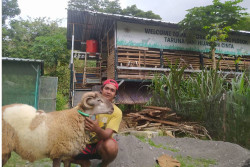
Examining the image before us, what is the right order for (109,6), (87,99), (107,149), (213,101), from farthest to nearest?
(109,6), (213,101), (107,149), (87,99)

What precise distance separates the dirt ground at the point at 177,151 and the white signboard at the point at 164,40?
232 inches

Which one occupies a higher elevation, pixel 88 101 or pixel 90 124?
pixel 88 101

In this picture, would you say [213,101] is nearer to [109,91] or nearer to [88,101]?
[109,91]

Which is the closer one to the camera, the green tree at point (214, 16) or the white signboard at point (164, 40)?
the green tree at point (214, 16)

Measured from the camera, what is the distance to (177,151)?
3895 millimetres

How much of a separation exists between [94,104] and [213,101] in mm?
3820

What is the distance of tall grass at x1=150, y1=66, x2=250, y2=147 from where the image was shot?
4145mm

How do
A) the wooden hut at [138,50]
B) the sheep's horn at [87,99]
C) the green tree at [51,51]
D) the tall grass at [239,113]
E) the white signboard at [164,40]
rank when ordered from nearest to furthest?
the sheep's horn at [87,99], the tall grass at [239,113], the wooden hut at [138,50], the white signboard at [164,40], the green tree at [51,51]

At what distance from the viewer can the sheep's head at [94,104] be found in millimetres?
1858

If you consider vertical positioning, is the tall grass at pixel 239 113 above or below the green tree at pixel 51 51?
below

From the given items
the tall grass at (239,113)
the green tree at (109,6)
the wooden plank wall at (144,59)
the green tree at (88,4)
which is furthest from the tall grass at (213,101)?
the green tree at (109,6)

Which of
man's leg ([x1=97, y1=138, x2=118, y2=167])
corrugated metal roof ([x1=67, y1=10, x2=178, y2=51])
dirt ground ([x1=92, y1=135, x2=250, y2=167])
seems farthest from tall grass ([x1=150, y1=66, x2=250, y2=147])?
corrugated metal roof ([x1=67, y1=10, x2=178, y2=51])

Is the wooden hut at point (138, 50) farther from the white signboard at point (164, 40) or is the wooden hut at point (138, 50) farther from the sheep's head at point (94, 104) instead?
the sheep's head at point (94, 104)

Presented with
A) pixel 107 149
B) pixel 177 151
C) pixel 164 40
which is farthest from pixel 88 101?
pixel 164 40
